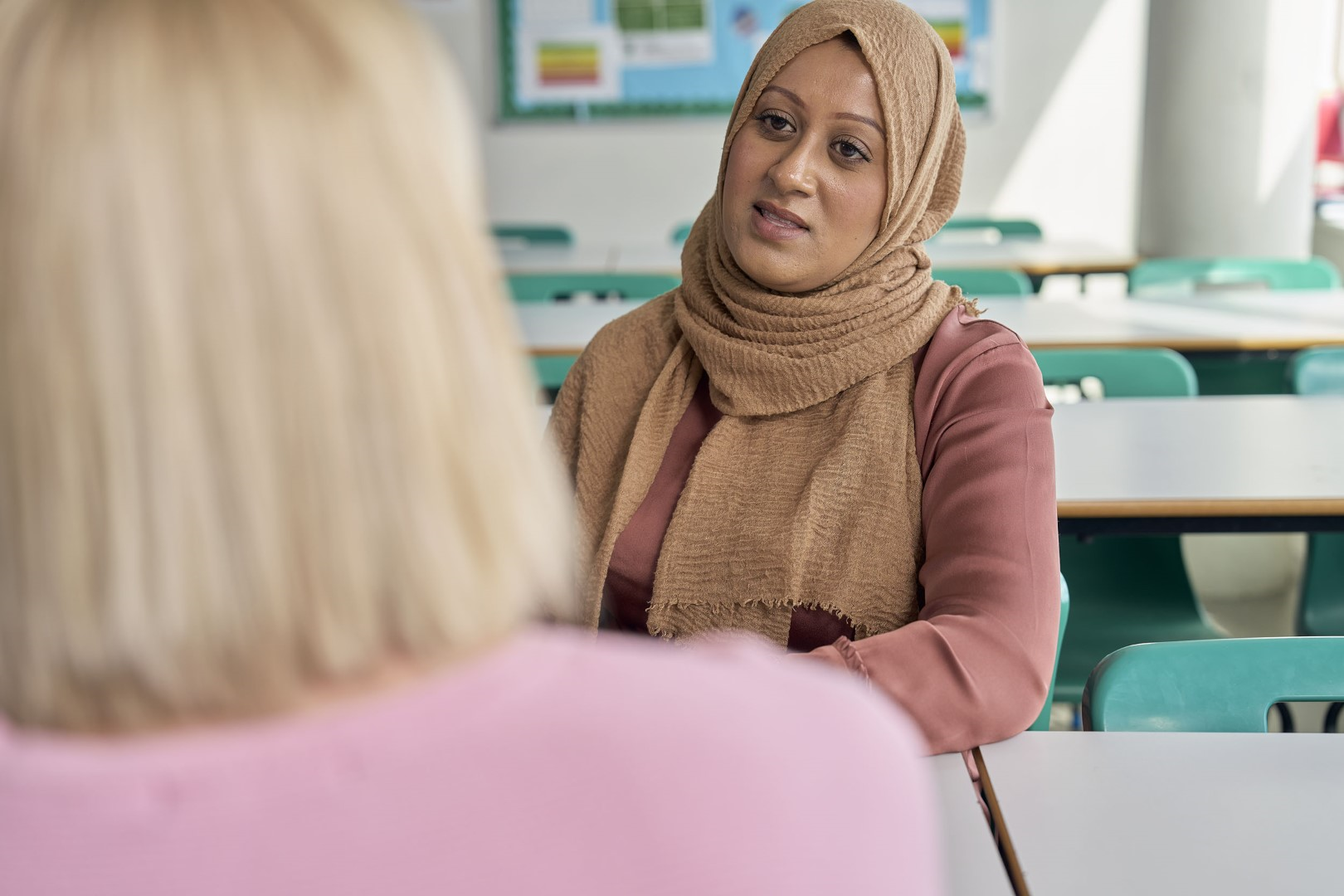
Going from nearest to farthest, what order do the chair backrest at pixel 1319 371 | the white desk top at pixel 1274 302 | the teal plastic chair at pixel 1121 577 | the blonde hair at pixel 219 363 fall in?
the blonde hair at pixel 219 363 → the teal plastic chair at pixel 1121 577 → the chair backrest at pixel 1319 371 → the white desk top at pixel 1274 302

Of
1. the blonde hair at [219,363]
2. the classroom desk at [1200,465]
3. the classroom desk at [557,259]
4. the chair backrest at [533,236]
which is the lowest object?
the classroom desk at [1200,465]

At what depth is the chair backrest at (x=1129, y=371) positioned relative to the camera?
250 centimetres

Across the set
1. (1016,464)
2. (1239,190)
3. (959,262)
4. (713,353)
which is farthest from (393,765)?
(1239,190)

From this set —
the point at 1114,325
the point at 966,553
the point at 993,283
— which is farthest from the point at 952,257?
the point at 966,553

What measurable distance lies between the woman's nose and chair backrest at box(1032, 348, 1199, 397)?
3.64ft

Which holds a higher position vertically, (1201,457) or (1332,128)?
(1332,128)

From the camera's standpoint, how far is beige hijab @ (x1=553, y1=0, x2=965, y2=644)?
1.41 metres

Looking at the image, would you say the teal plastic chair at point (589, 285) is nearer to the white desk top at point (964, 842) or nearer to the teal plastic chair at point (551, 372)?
the teal plastic chair at point (551, 372)

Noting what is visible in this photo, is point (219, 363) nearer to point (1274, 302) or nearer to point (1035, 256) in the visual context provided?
point (1274, 302)

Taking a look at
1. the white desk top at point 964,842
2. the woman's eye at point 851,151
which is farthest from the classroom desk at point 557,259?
the white desk top at point 964,842

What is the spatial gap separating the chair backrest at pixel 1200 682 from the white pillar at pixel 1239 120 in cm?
393

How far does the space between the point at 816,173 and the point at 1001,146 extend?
15.2 feet

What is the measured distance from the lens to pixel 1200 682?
1.21 metres

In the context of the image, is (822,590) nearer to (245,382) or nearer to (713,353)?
(713,353)
